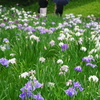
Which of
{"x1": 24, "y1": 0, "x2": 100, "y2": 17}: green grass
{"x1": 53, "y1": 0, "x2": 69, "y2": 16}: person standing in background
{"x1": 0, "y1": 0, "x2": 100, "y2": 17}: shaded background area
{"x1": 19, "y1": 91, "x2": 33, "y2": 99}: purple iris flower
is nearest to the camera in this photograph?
{"x1": 19, "y1": 91, "x2": 33, "y2": 99}: purple iris flower

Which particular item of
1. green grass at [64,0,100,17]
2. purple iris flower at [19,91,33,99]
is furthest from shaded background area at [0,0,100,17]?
purple iris flower at [19,91,33,99]

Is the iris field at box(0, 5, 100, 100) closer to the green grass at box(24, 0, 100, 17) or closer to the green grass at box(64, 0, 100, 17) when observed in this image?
the green grass at box(64, 0, 100, 17)

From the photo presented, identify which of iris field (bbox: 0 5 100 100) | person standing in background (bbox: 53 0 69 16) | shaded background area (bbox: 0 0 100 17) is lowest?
shaded background area (bbox: 0 0 100 17)

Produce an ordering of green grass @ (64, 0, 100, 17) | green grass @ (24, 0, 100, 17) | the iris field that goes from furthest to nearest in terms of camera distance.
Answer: green grass @ (24, 0, 100, 17) → green grass @ (64, 0, 100, 17) → the iris field

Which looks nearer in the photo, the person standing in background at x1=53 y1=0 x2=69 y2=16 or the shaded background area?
the person standing in background at x1=53 y1=0 x2=69 y2=16

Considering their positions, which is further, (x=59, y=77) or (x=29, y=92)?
(x=59, y=77)

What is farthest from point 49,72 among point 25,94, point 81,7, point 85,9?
point 81,7

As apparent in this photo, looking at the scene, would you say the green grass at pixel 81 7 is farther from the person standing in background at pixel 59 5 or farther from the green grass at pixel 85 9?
the person standing in background at pixel 59 5

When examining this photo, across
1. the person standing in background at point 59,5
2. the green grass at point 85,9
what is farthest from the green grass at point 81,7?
the person standing in background at point 59,5

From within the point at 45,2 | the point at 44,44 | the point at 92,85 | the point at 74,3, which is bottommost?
the point at 74,3

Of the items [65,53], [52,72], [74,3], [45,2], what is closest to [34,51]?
[65,53]

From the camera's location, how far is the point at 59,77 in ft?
8.41

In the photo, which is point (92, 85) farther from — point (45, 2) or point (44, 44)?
point (45, 2)

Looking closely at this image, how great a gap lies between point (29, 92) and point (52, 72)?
81 cm
